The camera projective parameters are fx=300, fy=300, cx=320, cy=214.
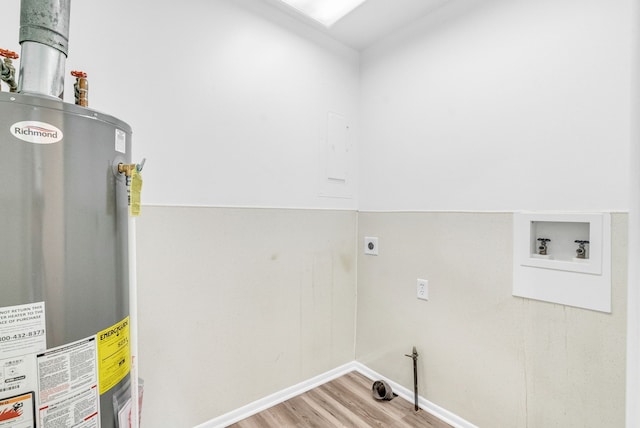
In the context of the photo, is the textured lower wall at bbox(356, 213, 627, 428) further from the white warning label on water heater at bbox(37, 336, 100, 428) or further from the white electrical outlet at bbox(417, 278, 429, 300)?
the white warning label on water heater at bbox(37, 336, 100, 428)

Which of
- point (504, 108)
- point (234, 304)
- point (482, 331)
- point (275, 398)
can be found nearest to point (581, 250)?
point (482, 331)

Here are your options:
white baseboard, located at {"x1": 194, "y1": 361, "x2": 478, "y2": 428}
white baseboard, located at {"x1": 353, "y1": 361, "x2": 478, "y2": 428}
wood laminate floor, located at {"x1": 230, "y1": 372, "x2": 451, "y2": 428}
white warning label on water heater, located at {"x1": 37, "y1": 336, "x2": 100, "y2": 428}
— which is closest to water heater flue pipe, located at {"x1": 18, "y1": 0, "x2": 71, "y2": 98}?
white warning label on water heater, located at {"x1": 37, "y1": 336, "x2": 100, "y2": 428}

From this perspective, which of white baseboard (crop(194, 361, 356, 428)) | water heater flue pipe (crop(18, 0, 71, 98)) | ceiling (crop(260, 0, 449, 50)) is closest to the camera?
water heater flue pipe (crop(18, 0, 71, 98))

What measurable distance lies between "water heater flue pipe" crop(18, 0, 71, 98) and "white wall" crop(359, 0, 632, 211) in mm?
1776

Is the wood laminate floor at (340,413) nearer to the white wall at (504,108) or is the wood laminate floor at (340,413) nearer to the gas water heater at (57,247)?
the gas water heater at (57,247)

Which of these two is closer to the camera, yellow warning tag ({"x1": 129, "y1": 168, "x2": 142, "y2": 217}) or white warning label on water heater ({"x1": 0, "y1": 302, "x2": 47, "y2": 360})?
white warning label on water heater ({"x1": 0, "y1": 302, "x2": 47, "y2": 360})

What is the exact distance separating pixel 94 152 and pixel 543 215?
1776 millimetres

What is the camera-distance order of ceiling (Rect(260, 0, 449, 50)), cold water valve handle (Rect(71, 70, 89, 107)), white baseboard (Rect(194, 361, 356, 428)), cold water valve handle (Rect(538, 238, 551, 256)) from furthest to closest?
1. ceiling (Rect(260, 0, 449, 50))
2. white baseboard (Rect(194, 361, 356, 428))
3. cold water valve handle (Rect(538, 238, 551, 256))
4. cold water valve handle (Rect(71, 70, 89, 107))

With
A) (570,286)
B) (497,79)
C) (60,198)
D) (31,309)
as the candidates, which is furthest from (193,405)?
(497,79)

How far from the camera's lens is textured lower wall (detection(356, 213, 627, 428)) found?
128 centimetres

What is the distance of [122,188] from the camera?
2.95ft

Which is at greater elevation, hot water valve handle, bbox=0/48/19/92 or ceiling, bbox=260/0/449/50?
ceiling, bbox=260/0/449/50

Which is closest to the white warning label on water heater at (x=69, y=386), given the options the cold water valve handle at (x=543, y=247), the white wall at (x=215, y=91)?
the white wall at (x=215, y=91)

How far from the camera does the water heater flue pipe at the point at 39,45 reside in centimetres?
80
